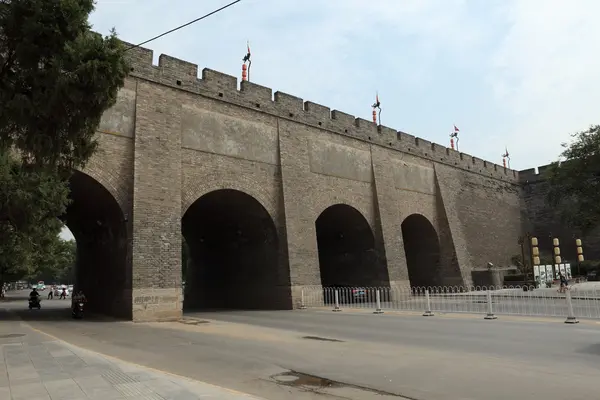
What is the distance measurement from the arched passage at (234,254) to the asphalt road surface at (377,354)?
574cm

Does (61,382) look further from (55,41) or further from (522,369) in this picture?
(522,369)

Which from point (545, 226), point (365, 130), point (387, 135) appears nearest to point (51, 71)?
point (365, 130)

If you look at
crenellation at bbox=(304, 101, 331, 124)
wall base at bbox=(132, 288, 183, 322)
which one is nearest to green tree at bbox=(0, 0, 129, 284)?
wall base at bbox=(132, 288, 183, 322)

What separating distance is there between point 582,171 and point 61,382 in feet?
92.1

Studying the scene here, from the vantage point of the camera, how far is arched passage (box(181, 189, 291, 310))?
19469 mm

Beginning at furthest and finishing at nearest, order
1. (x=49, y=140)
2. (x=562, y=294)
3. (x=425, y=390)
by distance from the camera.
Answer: (x=562, y=294), (x=49, y=140), (x=425, y=390)

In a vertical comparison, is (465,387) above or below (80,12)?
below

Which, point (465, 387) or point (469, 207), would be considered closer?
point (465, 387)

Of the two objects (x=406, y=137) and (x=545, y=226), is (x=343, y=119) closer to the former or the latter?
(x=406, y=137)

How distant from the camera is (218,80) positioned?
18.9m

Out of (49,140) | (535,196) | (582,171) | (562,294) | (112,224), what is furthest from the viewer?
(535,196)

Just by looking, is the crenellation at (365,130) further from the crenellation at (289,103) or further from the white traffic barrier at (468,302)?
the white traffic barrier at (468,302)

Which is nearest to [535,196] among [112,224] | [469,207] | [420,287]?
[469,207]

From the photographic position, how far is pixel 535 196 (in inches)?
Result: 1523
